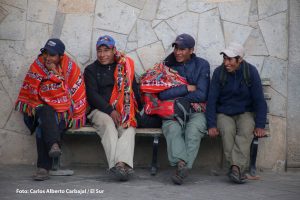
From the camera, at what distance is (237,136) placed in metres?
7.64

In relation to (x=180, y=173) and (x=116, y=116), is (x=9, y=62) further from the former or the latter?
(x=180, y=173)

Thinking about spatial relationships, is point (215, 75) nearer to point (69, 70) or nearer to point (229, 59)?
point (229, 59)

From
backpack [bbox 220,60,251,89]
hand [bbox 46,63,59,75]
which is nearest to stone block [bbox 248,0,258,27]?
backpack [bbox 220,60,251,89]

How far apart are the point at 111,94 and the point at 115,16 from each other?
984mm

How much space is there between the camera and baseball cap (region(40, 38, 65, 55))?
303 inches

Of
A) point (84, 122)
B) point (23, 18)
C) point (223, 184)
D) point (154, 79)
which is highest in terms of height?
point (23, 18)

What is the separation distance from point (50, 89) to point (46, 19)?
3.26 ft

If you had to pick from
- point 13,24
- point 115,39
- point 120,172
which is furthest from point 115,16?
point 120,172

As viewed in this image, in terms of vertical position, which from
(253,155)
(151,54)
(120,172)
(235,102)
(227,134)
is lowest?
(120,172)

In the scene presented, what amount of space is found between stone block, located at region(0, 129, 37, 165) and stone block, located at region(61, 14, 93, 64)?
1118 millimetres

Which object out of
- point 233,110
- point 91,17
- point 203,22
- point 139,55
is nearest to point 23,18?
point 91,17

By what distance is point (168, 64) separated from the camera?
26.6 feet

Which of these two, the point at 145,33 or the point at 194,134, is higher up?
the point at 145,33

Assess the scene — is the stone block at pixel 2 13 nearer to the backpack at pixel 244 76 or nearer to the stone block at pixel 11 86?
the stone block at pixel 11 86
